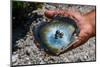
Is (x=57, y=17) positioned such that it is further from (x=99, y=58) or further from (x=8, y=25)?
(x=99, y=58)

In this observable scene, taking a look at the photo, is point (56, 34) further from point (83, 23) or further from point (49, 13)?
point (83, 23)

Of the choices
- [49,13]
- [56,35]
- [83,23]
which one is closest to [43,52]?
[56,35]

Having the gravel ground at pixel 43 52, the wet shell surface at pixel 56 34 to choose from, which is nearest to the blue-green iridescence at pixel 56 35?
the wet shell surface at pixel 56 34

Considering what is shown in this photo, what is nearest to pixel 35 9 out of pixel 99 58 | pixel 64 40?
pixel 64 40

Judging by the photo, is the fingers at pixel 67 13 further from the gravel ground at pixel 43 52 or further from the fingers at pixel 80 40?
the fingers at pixel 80 40

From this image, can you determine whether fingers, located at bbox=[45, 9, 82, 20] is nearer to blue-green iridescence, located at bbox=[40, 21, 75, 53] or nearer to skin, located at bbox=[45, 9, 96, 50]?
skin, located at bbox=[45, 9, 96, 50]

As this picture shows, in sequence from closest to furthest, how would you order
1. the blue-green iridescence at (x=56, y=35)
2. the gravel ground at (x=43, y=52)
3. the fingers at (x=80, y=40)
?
the gravel ground at (x=43, y=52) → the blue-green iridescence at (x=56, y=35) → the fingers at (x=80, y=40)

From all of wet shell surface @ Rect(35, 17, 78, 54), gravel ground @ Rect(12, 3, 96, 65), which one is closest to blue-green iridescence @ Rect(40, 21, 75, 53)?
wet shell surface @ Rect(35, 17, 78, 54)
